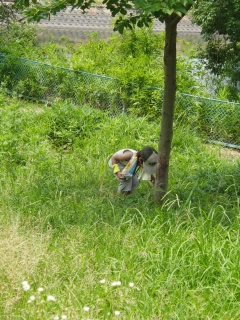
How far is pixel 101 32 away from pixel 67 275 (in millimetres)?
17923

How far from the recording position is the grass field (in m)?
4.41

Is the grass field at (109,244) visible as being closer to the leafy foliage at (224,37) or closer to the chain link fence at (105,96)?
the chain link fence at (105,96)

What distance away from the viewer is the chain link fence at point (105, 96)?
10.5 meters

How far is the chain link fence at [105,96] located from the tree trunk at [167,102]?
415cm

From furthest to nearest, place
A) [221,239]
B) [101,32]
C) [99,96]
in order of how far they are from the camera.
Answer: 1. [101,32]
2. [99,96]
3. [221,239]

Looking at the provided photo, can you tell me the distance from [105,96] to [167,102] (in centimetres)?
567

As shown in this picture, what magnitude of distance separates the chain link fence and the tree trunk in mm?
4145

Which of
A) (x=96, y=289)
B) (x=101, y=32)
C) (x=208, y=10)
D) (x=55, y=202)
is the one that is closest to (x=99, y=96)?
(x=208, y=10)

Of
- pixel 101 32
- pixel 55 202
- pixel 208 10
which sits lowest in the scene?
pixel 101 32

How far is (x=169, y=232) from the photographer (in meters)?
5.27

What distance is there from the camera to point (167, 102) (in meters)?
6.03

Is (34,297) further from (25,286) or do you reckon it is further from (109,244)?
(109,244)

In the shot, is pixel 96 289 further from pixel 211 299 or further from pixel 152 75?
pixel 152 75

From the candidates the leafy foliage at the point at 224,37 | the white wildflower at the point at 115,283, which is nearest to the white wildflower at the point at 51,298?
the white wildflower at the point at 115,283
